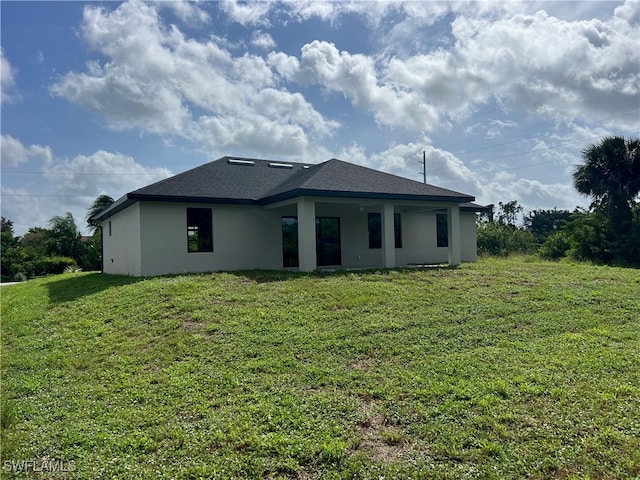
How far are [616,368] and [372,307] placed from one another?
13.3ft

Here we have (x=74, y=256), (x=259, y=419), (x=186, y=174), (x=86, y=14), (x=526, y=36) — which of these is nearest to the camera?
(x=259, y=419)

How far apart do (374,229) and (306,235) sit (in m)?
5.56

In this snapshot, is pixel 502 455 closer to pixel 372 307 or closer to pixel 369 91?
pixel 372 307

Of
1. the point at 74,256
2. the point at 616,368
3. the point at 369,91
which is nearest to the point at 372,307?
the point at 616,368

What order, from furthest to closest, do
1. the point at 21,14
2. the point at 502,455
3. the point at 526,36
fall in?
the point at 526,36 < the point at 21,14 < the point at 502,455

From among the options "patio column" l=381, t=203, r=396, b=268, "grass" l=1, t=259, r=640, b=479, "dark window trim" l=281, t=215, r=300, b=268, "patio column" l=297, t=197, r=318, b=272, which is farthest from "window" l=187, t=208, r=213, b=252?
"patio column" l=381, t=203, r=396, b=268

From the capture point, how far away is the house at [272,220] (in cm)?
1325

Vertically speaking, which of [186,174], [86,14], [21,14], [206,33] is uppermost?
[206,33]

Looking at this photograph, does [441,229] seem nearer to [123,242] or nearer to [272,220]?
[272,220]

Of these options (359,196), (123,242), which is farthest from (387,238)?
(123,242)

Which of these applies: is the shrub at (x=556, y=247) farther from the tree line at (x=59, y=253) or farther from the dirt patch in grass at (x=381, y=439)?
the tree line at (x=59, y=253)

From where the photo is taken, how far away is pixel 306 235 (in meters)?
12.9

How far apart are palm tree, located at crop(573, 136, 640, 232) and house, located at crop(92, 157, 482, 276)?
29.0ft

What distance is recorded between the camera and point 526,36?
12.4 m
